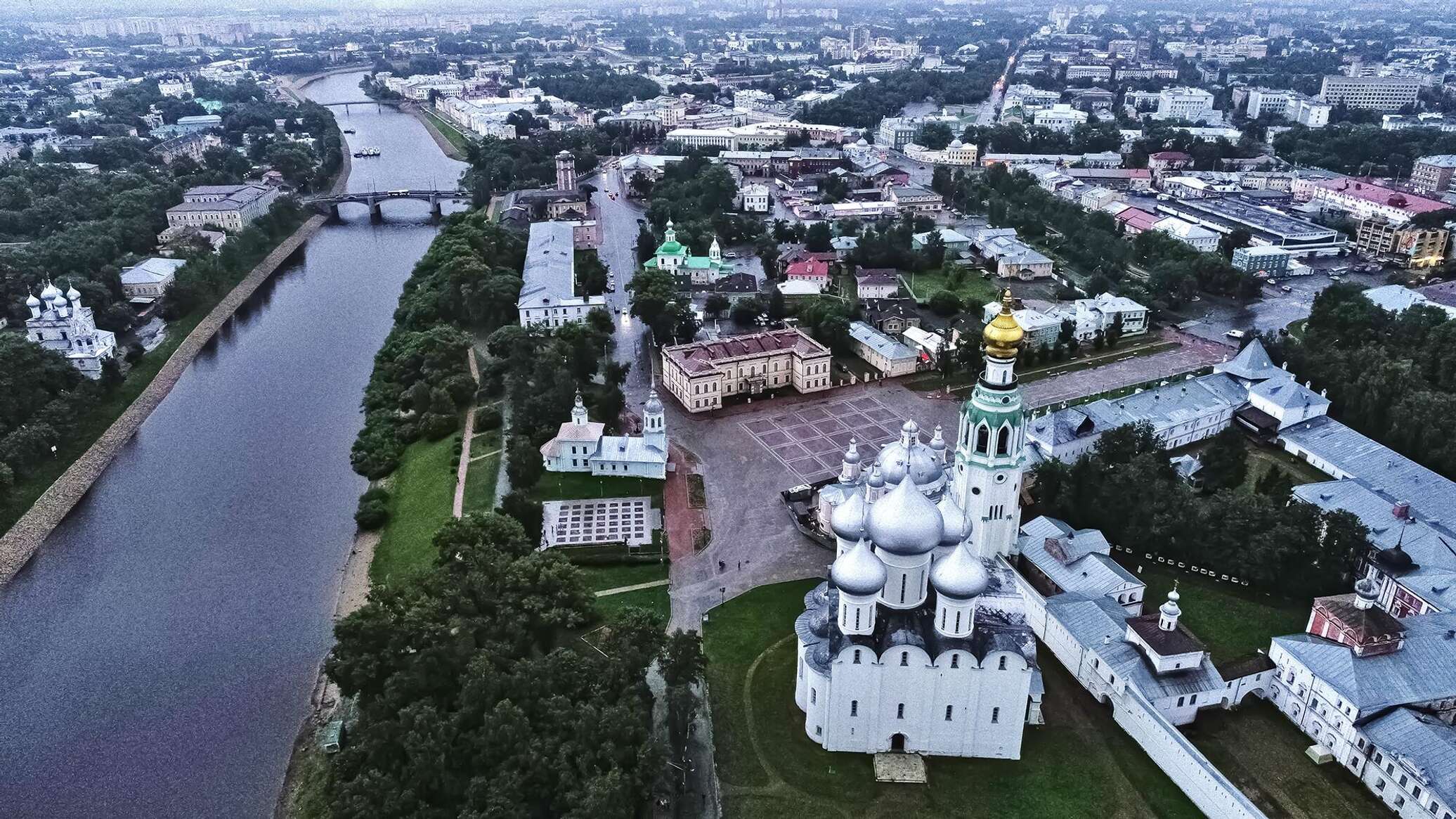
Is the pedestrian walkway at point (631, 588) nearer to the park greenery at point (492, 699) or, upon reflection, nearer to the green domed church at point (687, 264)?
the park greenery at point (492, 699)

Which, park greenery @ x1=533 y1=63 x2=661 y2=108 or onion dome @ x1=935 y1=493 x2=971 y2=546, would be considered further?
park greenery @ x1=533 y1=63 x2=661 y2=108

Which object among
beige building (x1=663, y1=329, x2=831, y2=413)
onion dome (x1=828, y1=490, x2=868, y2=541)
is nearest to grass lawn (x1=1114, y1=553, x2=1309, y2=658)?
onion dome (x1=828, y1=490, x2=868, y2=541)

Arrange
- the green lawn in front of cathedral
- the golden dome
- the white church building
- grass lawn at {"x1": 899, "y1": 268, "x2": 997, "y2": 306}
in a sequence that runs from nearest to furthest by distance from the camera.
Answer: the green lawn in front of cathedral → the golden dome → the white church building → grass lawn at {"x1": 899, "y1": 268, "x2": 997, "y2": 306}

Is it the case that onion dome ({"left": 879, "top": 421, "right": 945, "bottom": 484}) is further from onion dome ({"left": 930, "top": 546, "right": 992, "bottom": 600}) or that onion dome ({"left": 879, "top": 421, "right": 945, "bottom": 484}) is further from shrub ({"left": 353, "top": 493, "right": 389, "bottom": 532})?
shrub ({"left": 353, "top": 493, "right": 389, "bottom": 532})

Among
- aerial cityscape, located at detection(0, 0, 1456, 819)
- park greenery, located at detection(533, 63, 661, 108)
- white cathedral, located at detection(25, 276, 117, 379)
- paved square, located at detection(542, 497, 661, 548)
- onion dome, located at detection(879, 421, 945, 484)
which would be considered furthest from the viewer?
park greenery, located at detection(533, 63, 661, 108)

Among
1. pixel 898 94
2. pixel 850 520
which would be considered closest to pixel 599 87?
pixel 898 94

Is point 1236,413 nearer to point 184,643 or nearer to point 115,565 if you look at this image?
point 184,643

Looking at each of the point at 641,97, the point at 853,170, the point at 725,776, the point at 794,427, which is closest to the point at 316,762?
the point at 725,776

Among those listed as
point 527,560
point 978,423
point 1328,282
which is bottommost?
point 1328,282
